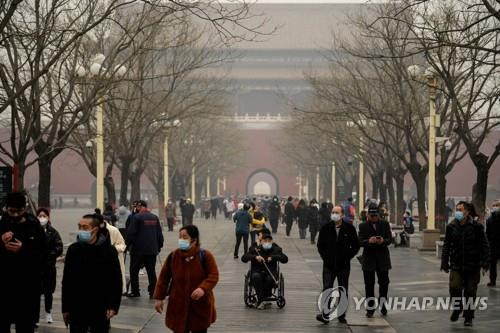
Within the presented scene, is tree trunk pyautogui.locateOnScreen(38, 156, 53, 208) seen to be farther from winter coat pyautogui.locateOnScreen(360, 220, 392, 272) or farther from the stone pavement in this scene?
winter coat pyautogui.locateOnScreen(360, 220, 392, 272)

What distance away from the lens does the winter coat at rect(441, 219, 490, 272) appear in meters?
14.4

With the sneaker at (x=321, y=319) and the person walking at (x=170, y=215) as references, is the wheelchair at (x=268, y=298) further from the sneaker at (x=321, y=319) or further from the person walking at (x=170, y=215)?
the person walking at (x=170, y=215)

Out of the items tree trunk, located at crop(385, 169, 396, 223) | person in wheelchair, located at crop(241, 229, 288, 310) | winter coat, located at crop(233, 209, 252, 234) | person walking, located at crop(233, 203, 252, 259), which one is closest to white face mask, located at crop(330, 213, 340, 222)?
person in wheelchair, located at crop(241, 229, 288, 310)

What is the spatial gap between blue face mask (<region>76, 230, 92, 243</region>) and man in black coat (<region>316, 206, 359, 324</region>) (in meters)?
5.47

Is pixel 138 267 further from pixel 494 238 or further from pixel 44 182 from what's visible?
pixel 44 182

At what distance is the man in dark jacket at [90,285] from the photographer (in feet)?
33.1

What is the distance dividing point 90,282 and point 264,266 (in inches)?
268

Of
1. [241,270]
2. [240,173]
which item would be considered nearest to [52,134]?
[241,270]

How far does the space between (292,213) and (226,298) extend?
26073mm

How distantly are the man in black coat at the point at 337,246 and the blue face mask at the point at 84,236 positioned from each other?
547 centimetres

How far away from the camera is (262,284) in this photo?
16578 millimetres

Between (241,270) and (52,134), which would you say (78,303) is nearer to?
(241,270)

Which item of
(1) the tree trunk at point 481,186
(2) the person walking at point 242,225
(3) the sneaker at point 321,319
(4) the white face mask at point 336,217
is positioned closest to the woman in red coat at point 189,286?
(3) the sneaker at point 321,319

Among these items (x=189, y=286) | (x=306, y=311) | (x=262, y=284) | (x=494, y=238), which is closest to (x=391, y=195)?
(x=494, y=238)
